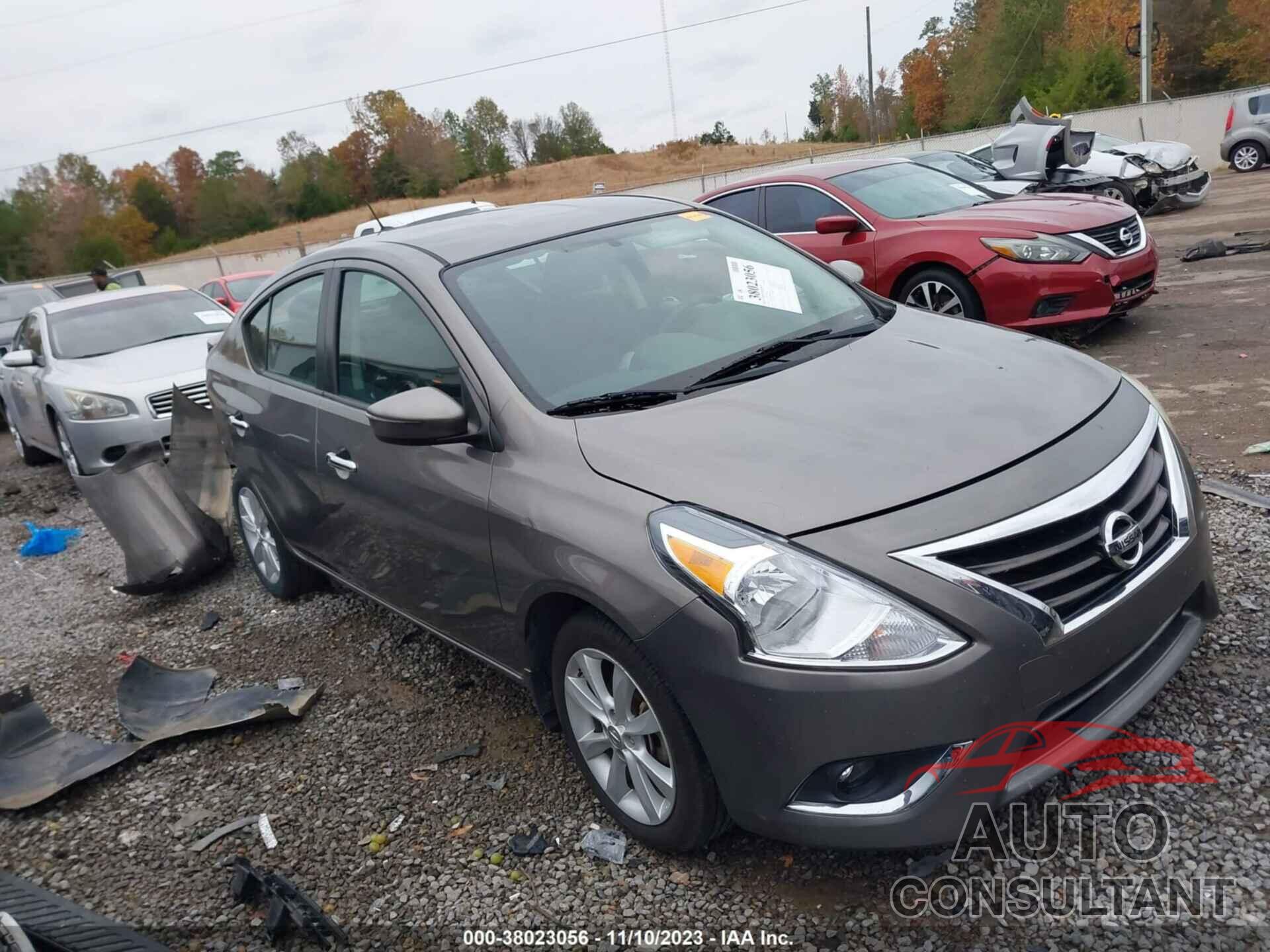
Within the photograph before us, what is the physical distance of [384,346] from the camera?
11.6ft

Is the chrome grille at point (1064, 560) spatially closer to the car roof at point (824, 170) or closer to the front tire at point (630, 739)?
the front tire at point (630, 739)

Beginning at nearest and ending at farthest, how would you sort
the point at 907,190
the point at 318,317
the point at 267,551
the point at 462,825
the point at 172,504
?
the point at 462,825 → the point at 318,317 → the point at 267,551 → the point at 172,504 → the point at 907,190

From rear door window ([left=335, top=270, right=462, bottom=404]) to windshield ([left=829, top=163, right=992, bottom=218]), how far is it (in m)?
5.19

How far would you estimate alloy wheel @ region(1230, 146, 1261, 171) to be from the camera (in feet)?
70.6

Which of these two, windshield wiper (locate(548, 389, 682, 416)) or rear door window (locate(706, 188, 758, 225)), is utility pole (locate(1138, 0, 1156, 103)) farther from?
windshield wiper (locate(548, 389, 682, 416))

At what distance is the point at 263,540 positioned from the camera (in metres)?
5.01

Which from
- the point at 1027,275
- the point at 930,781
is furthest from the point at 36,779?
the point at 1027,275

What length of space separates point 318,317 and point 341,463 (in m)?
0.70

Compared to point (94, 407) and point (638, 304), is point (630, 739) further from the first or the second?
point (94, 407)

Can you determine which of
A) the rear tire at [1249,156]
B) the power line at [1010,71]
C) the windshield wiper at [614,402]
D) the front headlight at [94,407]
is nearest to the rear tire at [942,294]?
the windshield wiper at [614,402]

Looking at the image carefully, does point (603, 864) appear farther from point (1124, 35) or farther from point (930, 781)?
point (1124, 35)

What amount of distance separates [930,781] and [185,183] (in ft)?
316

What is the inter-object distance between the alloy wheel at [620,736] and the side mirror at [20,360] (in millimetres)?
7325

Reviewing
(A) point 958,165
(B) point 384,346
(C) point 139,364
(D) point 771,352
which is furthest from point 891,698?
(A) point 958,165
